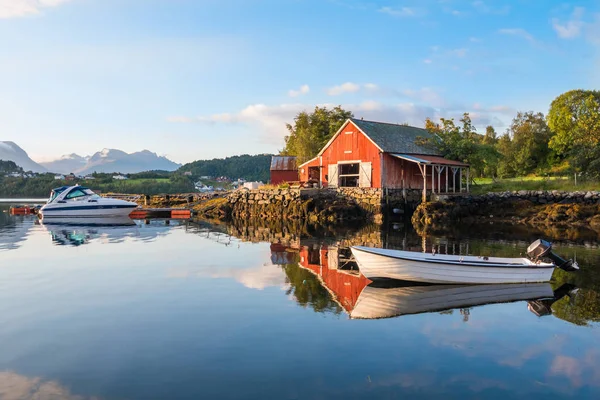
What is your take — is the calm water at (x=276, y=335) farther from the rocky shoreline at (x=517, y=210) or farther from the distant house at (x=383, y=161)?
the distant house at (x=383, y=161)

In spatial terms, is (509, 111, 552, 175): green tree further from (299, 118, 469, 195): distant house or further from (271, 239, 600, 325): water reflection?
(271, 239, 600, 325): water reflection

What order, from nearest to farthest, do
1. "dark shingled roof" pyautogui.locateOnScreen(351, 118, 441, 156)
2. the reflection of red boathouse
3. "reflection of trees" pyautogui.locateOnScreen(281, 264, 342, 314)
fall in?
1. "reflection of trees" pyautogui.locateOnScreen(281, 264, 342, 314)
2. the reflection of red boathouse
3. "dark shingled roof" pyautogui.locateOnScreen(351, 118, 441, 156)

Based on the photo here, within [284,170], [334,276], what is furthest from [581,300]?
[284,170]

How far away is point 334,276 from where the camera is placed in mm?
15797

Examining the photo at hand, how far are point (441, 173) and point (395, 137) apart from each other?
5.18 m

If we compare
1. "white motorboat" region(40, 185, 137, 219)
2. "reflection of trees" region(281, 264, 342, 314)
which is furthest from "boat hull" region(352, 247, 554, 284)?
"white motorboat" region(40, 185, 137, 219)

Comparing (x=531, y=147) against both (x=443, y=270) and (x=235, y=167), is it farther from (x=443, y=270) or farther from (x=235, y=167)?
(x=235, y=167)

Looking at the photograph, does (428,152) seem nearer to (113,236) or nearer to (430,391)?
(113,236)

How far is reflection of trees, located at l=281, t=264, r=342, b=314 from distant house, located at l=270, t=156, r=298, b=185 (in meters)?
37.5

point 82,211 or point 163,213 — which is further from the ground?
point 82,211

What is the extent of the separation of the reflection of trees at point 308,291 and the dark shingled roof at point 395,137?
79.6ft

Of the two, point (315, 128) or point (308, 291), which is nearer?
point (308, 291)

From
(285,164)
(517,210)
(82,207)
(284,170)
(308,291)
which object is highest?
(285,164)

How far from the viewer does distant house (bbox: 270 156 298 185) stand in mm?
54562
